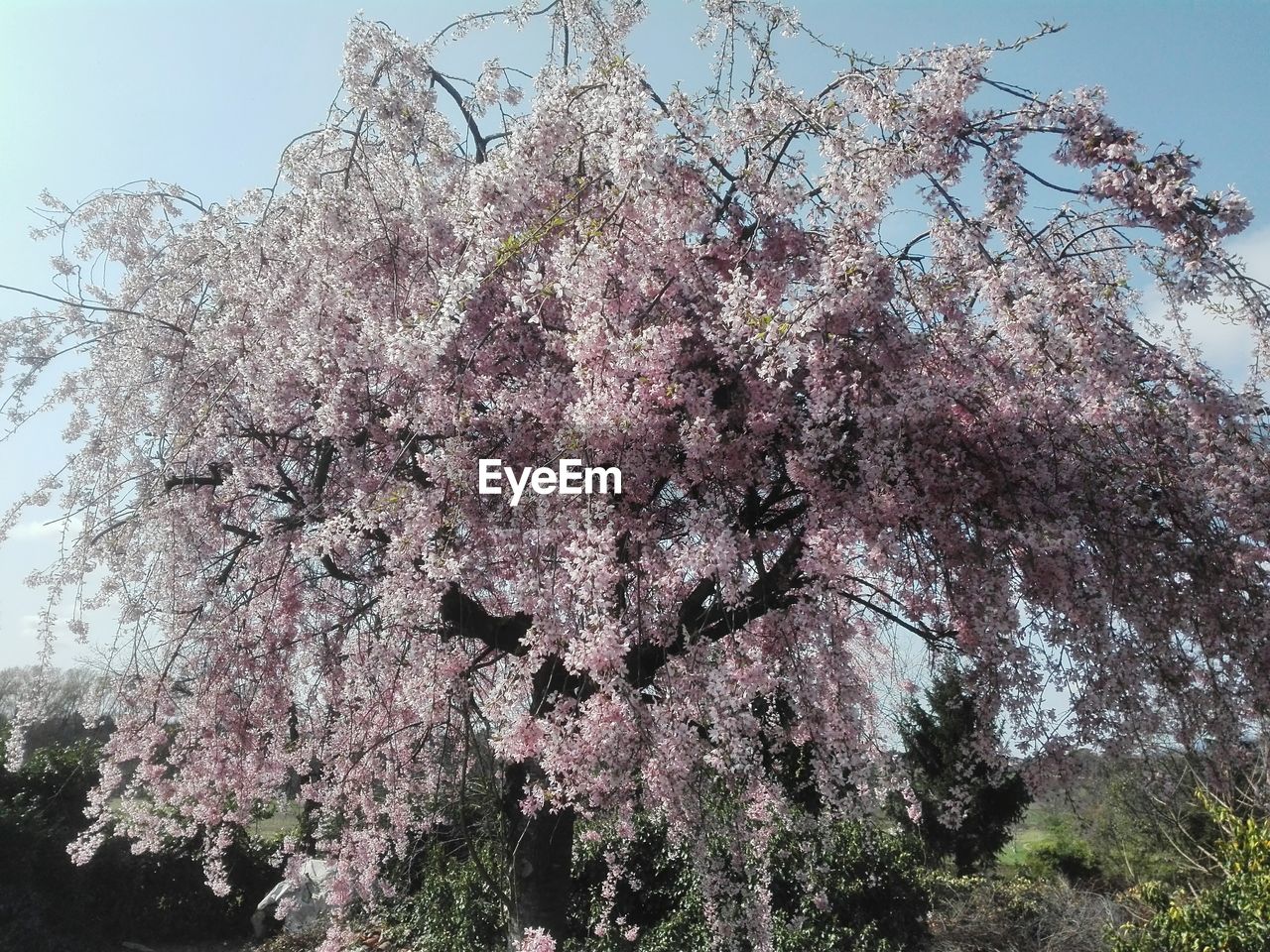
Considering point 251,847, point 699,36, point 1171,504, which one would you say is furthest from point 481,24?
point 251,847

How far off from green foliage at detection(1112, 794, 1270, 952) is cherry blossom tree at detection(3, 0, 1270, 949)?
195 cm

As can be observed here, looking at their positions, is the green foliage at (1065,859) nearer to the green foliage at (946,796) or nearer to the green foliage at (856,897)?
the green foliage at (946,796)

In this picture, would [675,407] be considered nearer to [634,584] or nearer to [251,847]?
[634,584]

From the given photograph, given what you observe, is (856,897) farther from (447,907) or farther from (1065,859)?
(1065,859)

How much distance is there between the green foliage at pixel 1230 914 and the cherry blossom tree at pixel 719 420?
1955mm

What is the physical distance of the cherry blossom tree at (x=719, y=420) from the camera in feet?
8.93

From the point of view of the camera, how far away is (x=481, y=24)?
14.4ft

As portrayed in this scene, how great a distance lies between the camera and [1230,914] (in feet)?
14.3

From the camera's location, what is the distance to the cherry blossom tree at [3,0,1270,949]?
8.93ft

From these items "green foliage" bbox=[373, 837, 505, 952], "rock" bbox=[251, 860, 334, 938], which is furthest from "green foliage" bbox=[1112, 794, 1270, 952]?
"rock" bbox=[251, 860, 334, 938]

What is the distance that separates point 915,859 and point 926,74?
5.91 meters

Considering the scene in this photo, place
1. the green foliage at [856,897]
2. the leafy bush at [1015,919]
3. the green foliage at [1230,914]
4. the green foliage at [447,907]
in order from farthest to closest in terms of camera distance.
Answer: the green foliage at [447,907]
the leafy bush at [1015,919]
the green foliage at [856,897]
the green foliage at [1230,914]

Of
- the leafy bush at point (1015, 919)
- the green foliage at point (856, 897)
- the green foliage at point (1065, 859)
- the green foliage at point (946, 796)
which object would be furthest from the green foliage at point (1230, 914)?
the green foliage at point (1065, 859)

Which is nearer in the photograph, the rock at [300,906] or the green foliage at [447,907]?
the green foliage at [447,907]
